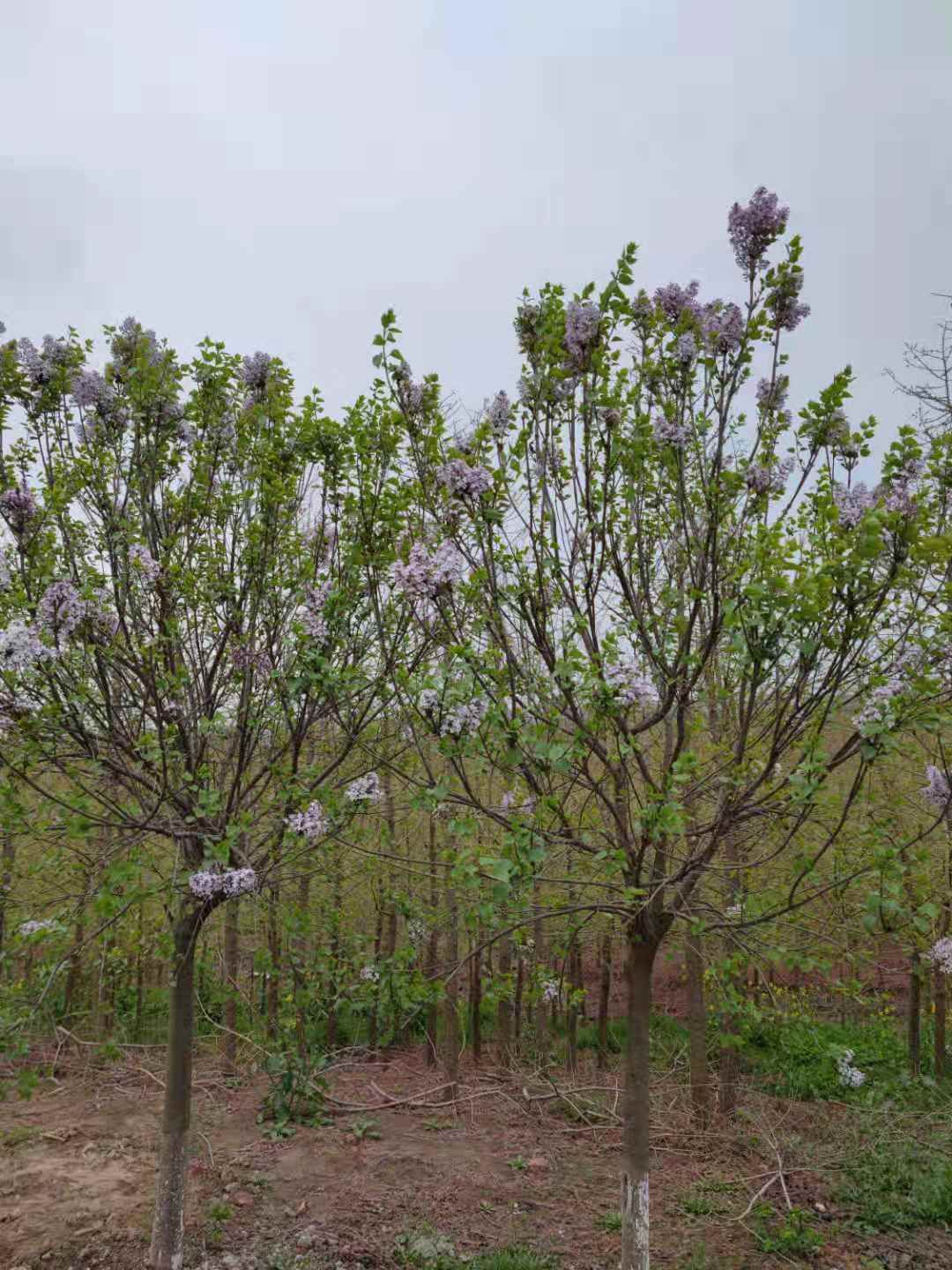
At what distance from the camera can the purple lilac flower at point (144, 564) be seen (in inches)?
198

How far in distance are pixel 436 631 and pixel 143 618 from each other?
208 cm

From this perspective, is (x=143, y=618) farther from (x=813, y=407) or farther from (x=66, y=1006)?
(x=66, y=1006)

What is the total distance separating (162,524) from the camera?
234 inches

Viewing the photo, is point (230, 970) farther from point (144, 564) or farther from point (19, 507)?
point (19, 507)

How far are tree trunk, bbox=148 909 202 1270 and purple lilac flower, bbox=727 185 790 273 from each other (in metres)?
5.09

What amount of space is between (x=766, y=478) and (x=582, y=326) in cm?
128

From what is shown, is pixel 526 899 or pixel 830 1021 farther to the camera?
pixel 830 1021

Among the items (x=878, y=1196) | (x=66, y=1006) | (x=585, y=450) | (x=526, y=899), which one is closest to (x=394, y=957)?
(x=526, y=899)

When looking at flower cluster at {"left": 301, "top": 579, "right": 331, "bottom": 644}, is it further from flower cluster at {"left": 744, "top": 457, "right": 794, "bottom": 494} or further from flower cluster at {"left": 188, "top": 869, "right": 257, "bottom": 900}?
flower cluster at {"left": 744, "top": 457, "right": 794, "bottom": 494}

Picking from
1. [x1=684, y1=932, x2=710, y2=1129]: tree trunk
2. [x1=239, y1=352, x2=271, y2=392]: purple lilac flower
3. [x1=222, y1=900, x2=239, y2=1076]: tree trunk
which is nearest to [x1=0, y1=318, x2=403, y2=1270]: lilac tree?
[x1=239, y1=352, x2=271, y2=392]: purple lilac flower

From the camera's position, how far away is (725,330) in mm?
4527

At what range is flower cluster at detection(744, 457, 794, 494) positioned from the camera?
4.55 metres

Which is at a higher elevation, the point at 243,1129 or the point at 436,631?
the point at 436,631

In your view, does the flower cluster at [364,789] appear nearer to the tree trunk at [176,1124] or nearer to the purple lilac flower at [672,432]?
the tree trunk at [176,1124]
